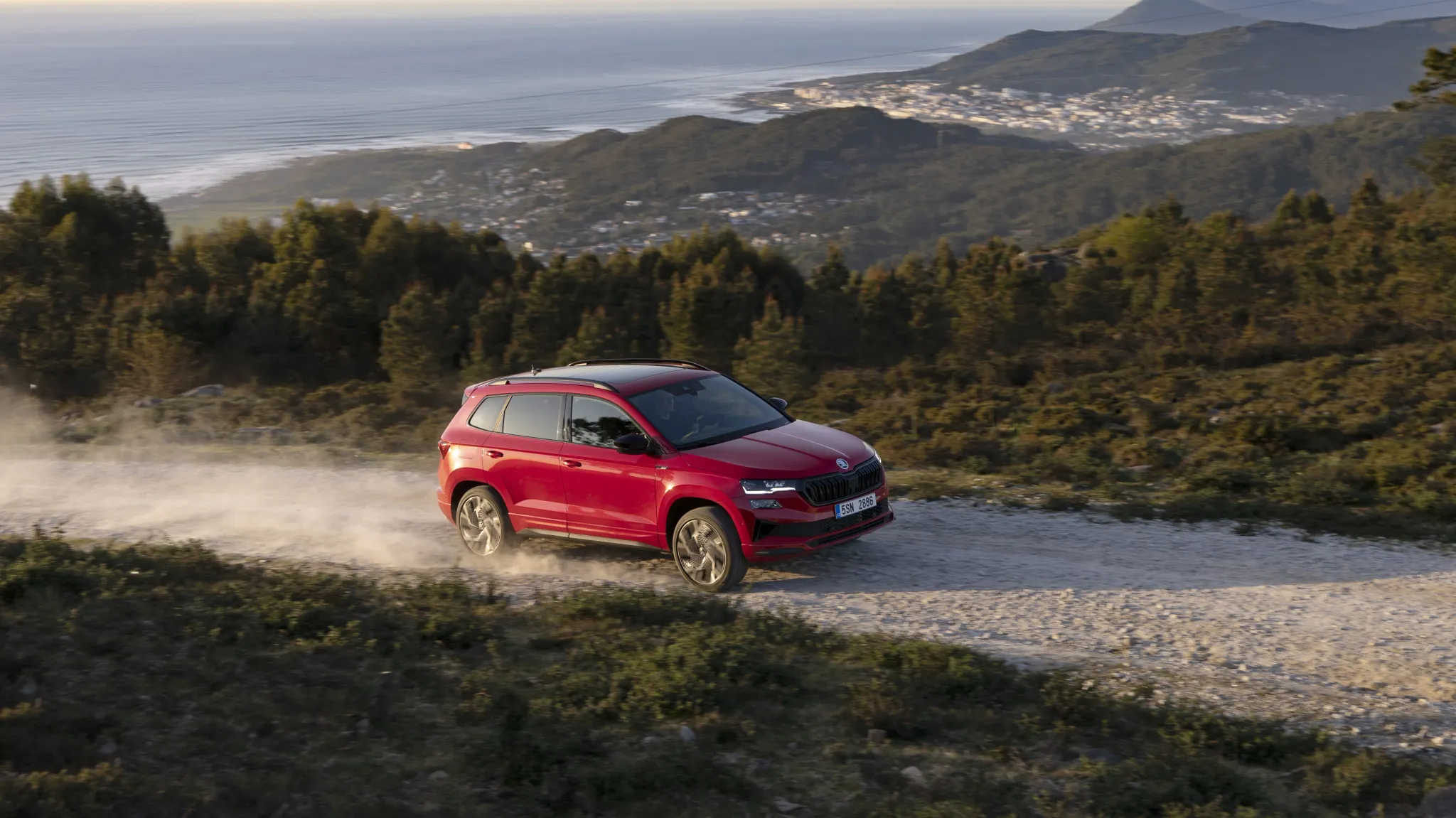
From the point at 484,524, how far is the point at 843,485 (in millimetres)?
3676

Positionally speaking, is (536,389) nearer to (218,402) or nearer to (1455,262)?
(218,402)

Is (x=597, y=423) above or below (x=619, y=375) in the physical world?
below

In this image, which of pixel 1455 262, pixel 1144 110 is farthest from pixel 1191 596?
pixel 1144 110

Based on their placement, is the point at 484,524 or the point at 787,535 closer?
the point at 787,535

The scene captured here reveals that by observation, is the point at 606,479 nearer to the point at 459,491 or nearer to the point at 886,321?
the point at 459,491

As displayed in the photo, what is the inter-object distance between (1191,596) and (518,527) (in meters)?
5.92

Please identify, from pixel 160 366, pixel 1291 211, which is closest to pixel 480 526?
pixel 160 366

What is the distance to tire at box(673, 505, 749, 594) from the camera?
9.99m

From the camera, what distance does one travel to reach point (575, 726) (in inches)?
269

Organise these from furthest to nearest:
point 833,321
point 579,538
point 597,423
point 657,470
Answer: point 833,321
point 579,538
point 597,423
point 657,470

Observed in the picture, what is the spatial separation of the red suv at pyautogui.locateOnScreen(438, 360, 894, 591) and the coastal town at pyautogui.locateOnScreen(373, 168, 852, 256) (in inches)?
1230

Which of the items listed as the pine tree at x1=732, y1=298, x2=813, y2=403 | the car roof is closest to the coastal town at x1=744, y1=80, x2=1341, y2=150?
the pine tree at x1=732, y1=298, x2=813, y2=403

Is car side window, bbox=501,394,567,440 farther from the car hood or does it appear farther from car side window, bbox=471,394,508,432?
the car hood

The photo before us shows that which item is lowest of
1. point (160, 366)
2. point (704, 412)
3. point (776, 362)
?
point (160, 366)
